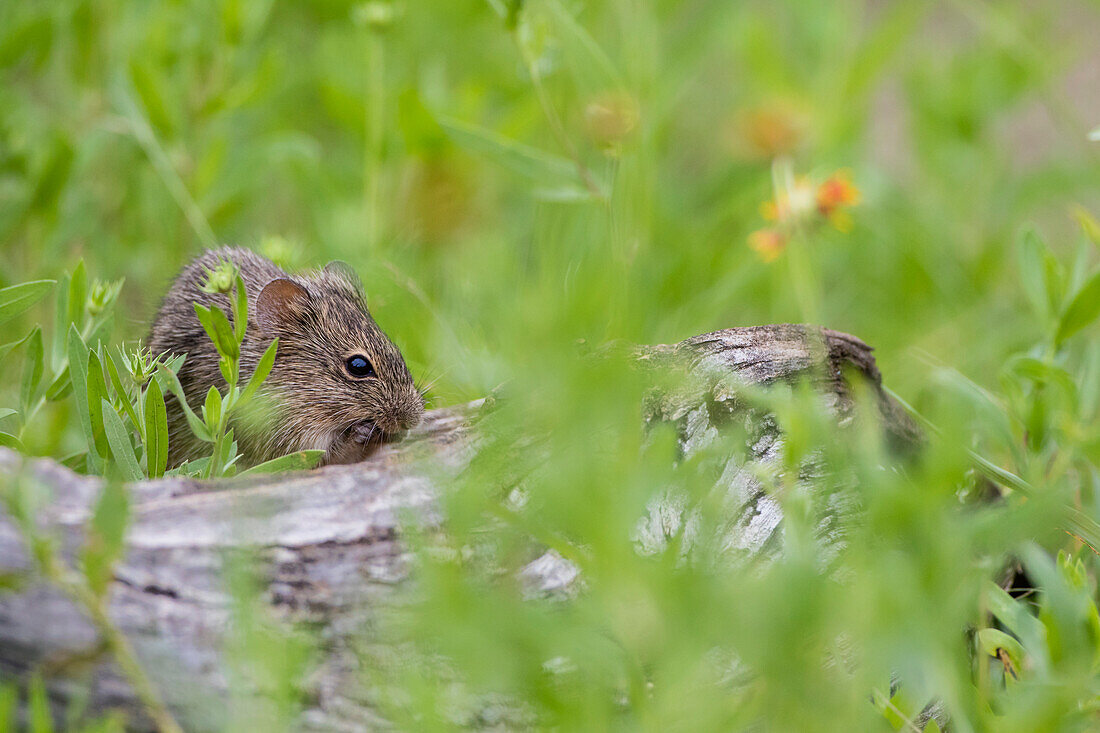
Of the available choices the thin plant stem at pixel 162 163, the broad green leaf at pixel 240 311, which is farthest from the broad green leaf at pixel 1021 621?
the thin plant stem at pixel 162 163

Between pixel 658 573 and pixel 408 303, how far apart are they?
1.87 metres

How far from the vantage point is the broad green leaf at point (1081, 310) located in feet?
8.31

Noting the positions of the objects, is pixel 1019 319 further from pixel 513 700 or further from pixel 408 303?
pixel 513 700

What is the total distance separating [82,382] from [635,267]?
1.55m

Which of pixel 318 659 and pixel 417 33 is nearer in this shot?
pixel 318 659

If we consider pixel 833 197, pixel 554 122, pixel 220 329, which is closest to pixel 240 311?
pixel 220 329

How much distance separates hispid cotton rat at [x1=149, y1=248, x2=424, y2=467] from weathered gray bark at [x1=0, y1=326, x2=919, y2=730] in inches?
42.3

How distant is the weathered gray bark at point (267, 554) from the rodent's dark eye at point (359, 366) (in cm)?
116

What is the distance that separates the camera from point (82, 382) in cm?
212

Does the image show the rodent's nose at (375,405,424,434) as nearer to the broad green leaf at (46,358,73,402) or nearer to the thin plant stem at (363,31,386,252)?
the broad green leaf at (46,358,73,402)

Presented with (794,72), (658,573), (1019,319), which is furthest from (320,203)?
(658,573)

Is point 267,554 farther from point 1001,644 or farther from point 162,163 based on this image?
point 162,163

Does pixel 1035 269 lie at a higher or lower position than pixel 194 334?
lower

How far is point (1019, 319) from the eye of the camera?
4.32 m
